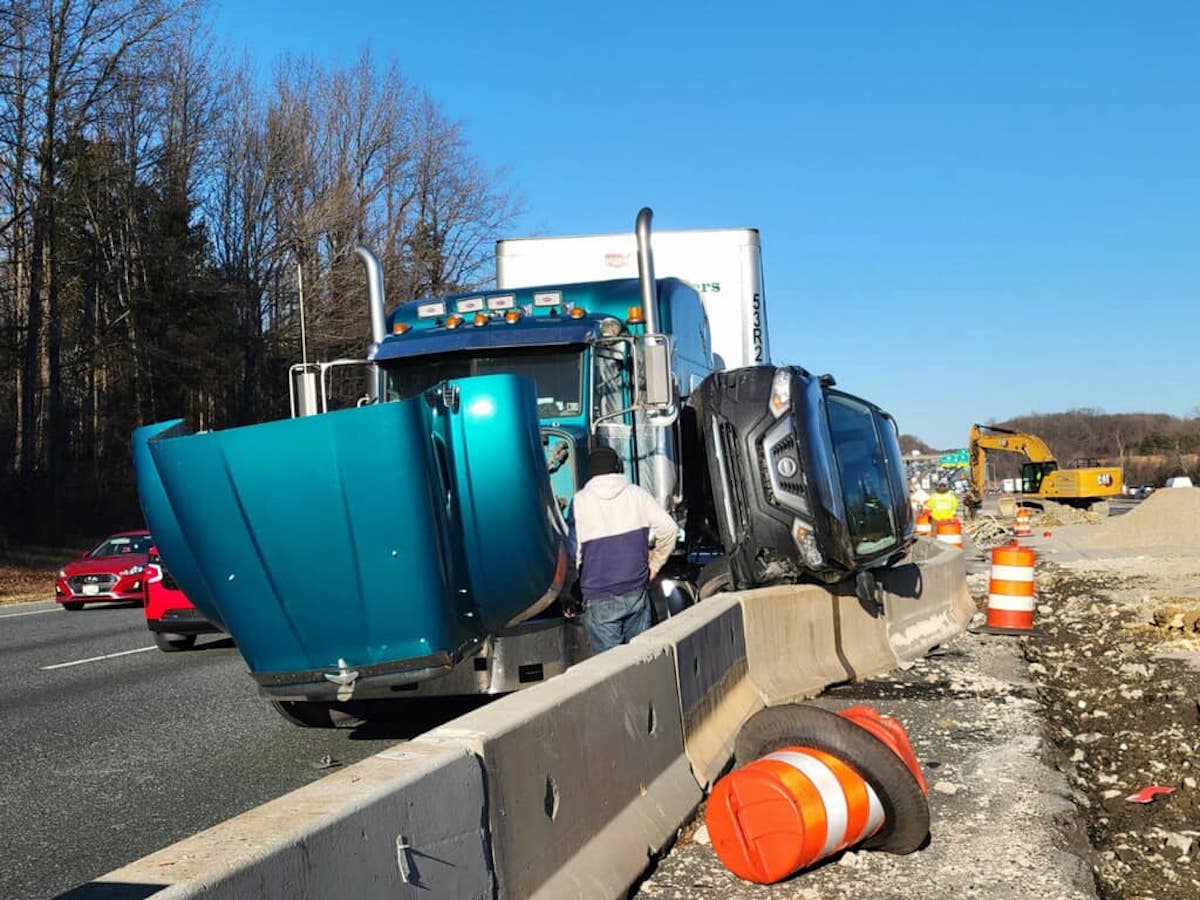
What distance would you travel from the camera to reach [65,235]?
3731cm

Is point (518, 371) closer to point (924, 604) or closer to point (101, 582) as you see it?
point (924, 604)

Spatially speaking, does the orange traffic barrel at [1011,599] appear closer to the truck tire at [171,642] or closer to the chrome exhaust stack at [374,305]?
the chrome exhaust stack at [374,305]

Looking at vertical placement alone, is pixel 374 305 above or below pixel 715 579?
above

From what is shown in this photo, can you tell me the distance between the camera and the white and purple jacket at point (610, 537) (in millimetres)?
7508

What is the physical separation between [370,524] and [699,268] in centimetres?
818

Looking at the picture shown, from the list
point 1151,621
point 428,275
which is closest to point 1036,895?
point 1151,621

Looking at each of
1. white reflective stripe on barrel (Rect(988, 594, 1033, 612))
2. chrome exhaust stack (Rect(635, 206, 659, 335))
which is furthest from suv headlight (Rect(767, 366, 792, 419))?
white reflective stripe on barrel (Rect(988, 594, 1033, 612))

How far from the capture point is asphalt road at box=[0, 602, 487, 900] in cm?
614

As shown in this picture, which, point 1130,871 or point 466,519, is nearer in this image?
point 1130,871

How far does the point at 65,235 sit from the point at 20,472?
23.2ft

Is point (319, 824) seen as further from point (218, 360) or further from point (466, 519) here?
point (218, 360)

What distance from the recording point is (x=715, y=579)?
950 centimetres

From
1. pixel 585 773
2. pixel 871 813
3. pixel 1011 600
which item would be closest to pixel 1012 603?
pixel 1011 600

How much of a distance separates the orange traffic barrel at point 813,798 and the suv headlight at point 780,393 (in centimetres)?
415
